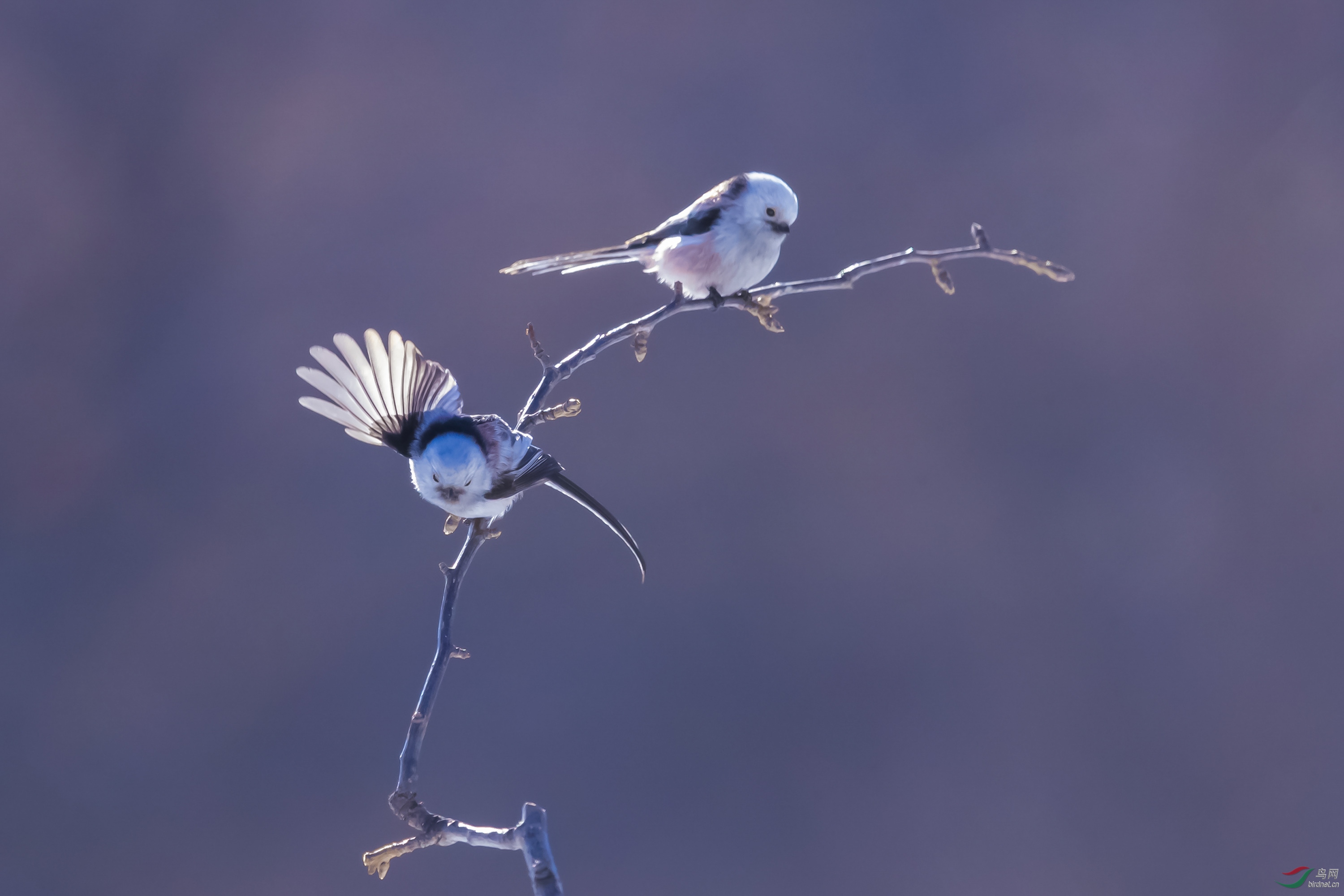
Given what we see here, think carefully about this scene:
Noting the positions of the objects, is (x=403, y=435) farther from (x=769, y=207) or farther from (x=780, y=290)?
(x=769, y=207)

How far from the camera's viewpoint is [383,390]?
2.85 ft

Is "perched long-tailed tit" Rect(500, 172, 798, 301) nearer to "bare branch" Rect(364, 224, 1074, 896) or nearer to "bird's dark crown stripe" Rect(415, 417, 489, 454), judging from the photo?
"bare branch" Rect(364, 224, 1074, 896)

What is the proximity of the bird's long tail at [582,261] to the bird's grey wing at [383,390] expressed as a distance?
0.72 feet

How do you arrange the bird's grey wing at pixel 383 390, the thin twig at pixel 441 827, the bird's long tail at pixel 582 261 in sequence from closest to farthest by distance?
1. the thin twig at pixel 441 827
2. the bird's grey wing at pixel 383 390
3. the bird's long tail at pixel 582 261

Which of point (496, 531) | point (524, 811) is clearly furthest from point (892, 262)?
point (524, 811)

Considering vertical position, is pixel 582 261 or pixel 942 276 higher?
pixel 582 261

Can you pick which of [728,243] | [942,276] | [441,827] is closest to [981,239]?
[942,276]

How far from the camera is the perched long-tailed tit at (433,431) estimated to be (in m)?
0.84

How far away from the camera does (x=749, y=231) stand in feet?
3.82

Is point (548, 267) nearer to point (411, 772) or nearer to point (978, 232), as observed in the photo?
point (978, 232)

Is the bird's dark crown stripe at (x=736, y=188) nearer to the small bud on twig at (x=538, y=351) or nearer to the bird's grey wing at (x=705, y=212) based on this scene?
the bird's grey wing at (x=705, y=212)

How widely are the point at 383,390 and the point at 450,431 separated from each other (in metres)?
0.07

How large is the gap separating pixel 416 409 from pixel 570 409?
14cm

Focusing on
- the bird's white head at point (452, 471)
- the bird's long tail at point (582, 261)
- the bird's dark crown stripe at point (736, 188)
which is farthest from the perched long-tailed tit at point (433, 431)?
the bird's dark crown stripe at point (736, 188)
